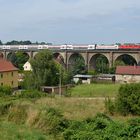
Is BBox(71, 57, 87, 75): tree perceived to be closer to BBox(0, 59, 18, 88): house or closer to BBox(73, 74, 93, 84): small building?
BBox(73, 74, 93, 84): small building

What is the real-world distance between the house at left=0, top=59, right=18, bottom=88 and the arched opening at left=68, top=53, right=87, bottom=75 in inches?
932

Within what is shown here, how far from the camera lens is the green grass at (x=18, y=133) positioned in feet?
37.7

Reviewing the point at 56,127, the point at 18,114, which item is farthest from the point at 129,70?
the point at 56,127

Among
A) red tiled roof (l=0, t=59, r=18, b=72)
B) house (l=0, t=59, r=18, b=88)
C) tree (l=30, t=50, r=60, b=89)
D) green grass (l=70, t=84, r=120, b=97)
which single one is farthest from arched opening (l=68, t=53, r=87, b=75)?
green grass (l=70, t=84, r=120, b=97)

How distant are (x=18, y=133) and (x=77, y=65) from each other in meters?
62.6

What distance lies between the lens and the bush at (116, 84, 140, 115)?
18359mm

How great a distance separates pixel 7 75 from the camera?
45344mm

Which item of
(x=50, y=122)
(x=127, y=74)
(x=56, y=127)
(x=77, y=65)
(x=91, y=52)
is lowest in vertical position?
(x=56, y=127)

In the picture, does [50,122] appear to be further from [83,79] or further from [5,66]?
[83,79]

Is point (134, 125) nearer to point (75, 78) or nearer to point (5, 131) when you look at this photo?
point (5, 131)

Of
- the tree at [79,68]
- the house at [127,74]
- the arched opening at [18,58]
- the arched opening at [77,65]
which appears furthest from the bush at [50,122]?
the arched opening at [18,58]

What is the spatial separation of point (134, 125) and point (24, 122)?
4745 mm

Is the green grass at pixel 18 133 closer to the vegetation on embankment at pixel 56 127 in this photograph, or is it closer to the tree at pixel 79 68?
the vegetation on embankment at pixel 56 127

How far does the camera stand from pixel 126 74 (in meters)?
59.4
